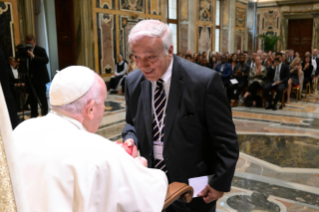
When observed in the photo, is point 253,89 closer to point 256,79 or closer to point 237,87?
point 256,79

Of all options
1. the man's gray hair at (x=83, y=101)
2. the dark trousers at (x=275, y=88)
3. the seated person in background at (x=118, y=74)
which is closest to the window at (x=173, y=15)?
the seated person in background at (x=118, y=74)

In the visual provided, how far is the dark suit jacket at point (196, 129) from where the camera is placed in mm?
1625

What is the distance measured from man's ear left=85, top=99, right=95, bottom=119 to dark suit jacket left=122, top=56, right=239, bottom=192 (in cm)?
50

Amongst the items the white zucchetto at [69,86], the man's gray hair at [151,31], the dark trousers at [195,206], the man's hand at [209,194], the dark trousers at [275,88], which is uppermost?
the man's gray hair at [151,31]

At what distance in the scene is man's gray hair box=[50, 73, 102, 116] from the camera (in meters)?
1.26

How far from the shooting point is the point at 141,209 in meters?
1.20

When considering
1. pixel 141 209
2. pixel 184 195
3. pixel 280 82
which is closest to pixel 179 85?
pixel 184 195

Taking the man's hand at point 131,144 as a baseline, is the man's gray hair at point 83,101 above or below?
above

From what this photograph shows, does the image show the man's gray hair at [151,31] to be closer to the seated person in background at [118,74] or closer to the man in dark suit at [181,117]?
the man in dark suit at [181,117]

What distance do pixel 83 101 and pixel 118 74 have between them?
9.57 metres

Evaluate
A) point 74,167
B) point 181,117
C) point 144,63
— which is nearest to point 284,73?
point 181,117

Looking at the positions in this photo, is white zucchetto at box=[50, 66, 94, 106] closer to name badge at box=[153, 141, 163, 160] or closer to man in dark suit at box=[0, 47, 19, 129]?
name badge at box=[153, 141, 163, 160]

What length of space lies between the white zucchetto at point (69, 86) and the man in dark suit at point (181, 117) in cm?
39

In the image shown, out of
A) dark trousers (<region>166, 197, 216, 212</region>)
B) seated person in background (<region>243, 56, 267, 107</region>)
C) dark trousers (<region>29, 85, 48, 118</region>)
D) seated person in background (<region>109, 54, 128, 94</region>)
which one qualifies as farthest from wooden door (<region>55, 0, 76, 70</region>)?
dark trousers (<region>166, 197, 216, 212</region>)
